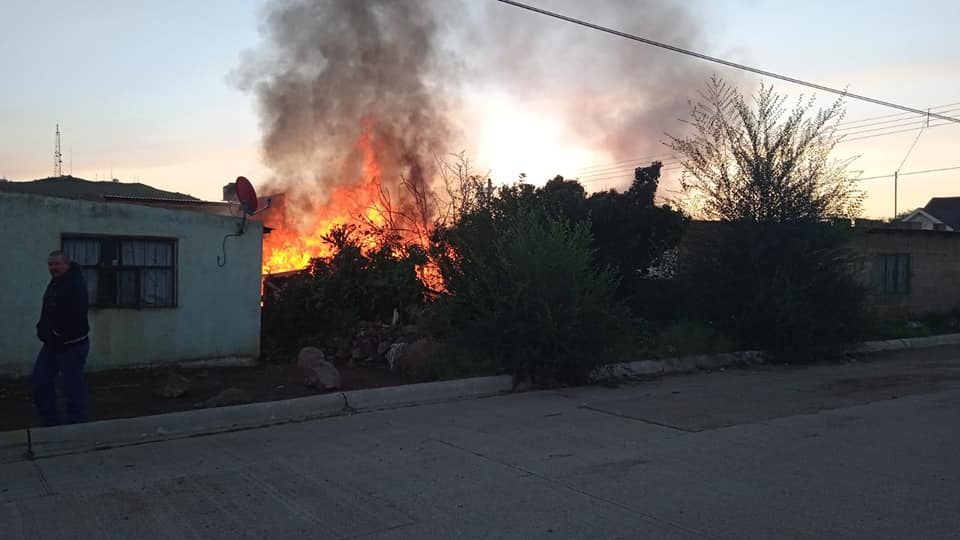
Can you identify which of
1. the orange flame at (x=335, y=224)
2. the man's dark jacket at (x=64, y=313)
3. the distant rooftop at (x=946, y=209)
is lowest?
the man's dark jacket at (x=64, y=313)

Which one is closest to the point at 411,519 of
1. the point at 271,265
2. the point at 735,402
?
the point at 735,402

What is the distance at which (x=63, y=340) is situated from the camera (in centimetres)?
714

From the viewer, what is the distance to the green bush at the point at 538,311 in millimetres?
9992

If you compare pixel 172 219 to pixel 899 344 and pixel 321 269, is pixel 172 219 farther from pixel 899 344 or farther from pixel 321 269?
pixel 899 344

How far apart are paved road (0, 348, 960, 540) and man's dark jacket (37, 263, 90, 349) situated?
1191 millimetres

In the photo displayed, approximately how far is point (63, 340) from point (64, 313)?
9.8 inches

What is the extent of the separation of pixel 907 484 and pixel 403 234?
10403mm

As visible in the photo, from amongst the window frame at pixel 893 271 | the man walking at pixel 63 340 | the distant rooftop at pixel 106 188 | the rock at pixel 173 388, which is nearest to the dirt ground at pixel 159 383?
the rock at pixel 173 388

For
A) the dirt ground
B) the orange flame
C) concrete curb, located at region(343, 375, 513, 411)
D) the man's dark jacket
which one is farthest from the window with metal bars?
the man's dark jacket

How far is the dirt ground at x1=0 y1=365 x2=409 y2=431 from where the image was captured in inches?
316

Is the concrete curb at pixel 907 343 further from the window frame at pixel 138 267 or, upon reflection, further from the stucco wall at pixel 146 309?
the window frame at pixel 138 267

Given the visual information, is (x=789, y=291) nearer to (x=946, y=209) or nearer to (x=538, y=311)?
(x=538, y=311)

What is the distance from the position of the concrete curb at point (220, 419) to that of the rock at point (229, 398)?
370 millimetres

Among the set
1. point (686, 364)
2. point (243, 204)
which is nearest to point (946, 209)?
point (686, 364)
